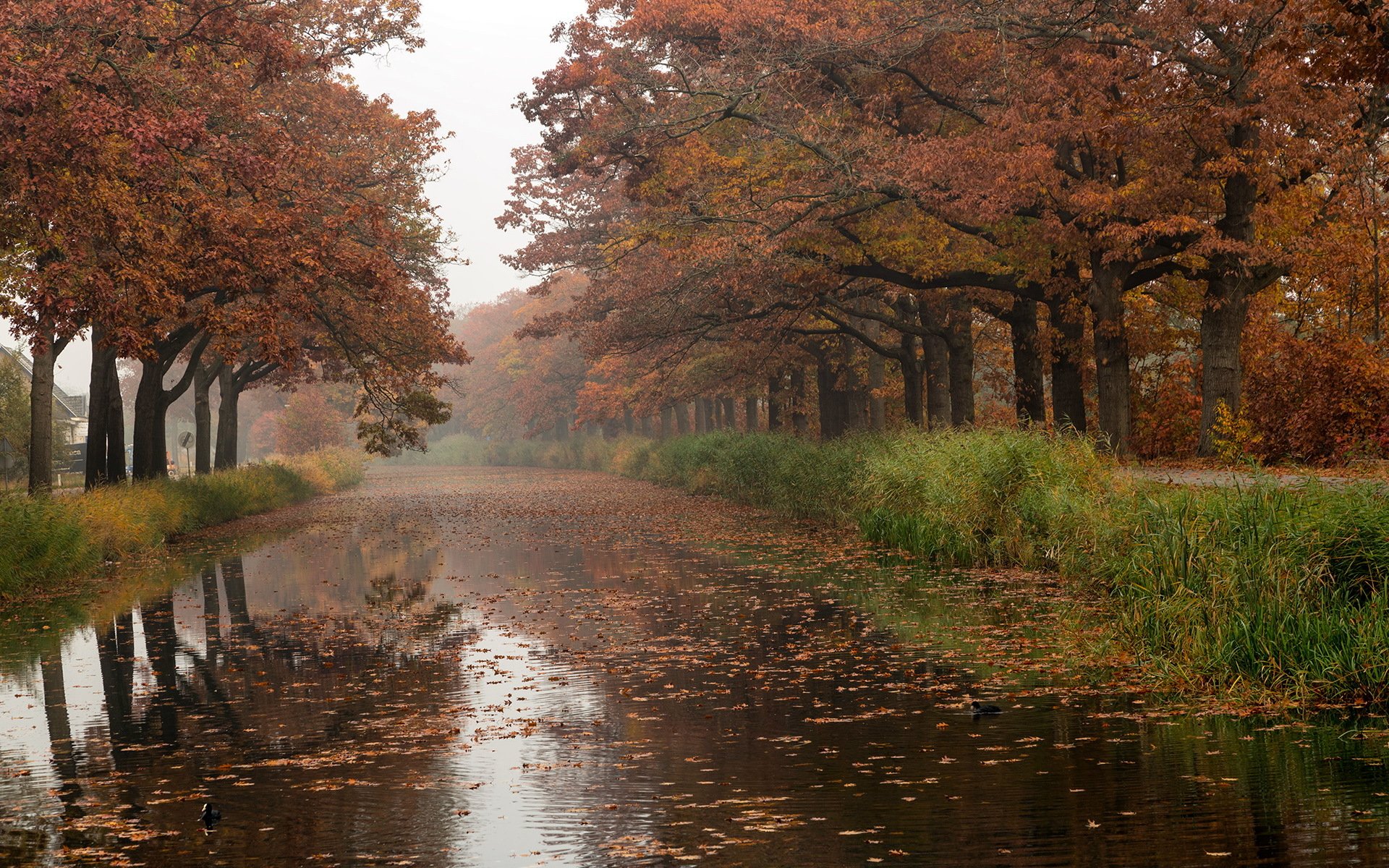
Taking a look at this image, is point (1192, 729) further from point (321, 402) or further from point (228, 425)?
point (321, 402)

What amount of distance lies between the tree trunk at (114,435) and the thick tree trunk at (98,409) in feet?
0.13

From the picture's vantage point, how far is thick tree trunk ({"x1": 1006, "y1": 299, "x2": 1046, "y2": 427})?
28703 millimetres

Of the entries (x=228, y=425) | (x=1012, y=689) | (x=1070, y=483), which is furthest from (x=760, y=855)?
(x=228, y=425)

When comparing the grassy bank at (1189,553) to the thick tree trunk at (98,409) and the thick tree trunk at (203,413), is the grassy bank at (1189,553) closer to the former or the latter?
the thick tree trunk at (98,409)

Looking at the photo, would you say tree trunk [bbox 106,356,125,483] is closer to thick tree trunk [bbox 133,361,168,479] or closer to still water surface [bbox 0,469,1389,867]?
thick tree trunk [bbox 133,361,168,479]

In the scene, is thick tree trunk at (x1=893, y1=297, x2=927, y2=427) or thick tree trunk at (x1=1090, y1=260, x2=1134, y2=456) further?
thick tree trunk at (x1=893, y1=297, x2=927, y2=427)

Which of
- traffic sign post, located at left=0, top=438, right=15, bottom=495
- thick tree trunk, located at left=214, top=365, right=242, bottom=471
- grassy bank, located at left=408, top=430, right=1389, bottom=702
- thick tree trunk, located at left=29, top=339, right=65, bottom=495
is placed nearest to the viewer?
grassy bank, located at left=408, top=430, right=1389, bottom=702

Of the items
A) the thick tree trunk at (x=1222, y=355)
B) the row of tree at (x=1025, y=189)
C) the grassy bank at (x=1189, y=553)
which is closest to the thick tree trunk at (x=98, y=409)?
the row of tree at (x=1025, y=189)

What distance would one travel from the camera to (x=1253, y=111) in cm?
2188

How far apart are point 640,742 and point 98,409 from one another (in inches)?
978

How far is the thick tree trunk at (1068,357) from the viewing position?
27.6 metres

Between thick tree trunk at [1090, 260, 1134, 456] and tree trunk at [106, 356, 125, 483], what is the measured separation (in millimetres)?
22331

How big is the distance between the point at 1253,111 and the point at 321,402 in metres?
64.3

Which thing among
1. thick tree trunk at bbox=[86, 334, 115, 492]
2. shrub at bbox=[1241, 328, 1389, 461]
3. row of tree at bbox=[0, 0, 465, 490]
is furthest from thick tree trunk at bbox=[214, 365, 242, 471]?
shrub at bbox=[1241, 328, 1389, 461]
